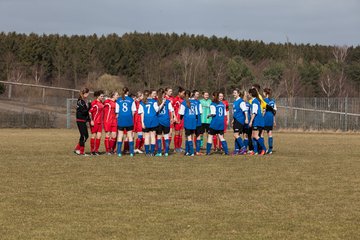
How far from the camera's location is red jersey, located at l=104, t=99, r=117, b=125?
2005cm

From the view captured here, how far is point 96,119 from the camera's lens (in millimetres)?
19719

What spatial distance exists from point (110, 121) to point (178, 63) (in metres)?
64.6

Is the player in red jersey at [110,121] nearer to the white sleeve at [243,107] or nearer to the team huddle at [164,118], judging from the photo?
the team huddle at [164,118]

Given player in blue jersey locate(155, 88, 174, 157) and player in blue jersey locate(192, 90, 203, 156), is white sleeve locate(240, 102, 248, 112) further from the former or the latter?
player in blue jersey locate(155, 88, 174, 157)

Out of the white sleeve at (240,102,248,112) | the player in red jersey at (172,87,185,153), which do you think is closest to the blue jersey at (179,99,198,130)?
the player in red jersey at (172,87,185,153)

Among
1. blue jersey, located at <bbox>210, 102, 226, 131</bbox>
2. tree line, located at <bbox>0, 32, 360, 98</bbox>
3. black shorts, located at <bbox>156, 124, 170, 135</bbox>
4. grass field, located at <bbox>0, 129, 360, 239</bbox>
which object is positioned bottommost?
grass field, located at <bbox>0, 129, 360, 239</bbox>

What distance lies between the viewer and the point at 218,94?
19.8 meters

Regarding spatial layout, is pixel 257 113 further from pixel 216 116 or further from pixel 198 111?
pixel 198 111

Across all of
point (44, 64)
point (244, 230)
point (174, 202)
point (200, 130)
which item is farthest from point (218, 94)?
point (44, 64)

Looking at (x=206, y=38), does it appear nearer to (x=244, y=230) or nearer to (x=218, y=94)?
(x=218, y=94)

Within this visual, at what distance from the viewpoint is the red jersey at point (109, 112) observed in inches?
789

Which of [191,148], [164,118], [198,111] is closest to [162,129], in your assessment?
[164,118]

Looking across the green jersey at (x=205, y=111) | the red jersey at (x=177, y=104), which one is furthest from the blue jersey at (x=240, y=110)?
the red jersey at (x=177, y=104)

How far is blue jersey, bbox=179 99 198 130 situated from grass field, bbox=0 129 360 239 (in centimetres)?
255
